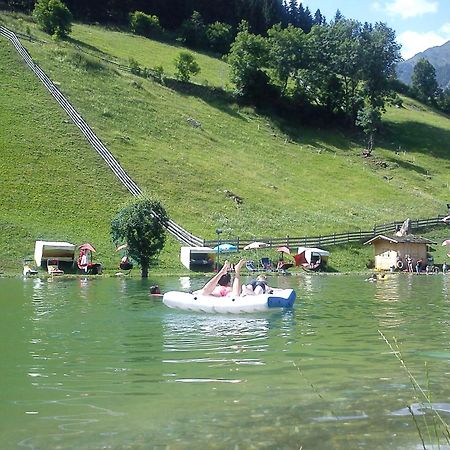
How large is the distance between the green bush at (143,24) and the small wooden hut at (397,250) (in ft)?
309

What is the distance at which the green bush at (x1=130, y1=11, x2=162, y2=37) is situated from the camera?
13750 centimetres

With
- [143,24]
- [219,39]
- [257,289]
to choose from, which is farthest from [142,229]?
Result: [143,24]

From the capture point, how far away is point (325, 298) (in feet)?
98.7

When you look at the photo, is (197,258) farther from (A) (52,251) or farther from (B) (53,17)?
(B) (53,17)

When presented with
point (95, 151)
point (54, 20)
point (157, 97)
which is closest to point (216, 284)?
point (95, 151)

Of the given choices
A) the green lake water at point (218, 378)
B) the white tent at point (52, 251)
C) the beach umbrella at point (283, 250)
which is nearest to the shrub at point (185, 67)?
the beach umbrella at point (283, 250)

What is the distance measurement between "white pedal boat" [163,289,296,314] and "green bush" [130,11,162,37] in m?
122

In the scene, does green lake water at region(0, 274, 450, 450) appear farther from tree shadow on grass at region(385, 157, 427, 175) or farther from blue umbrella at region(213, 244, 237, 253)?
tree shadow on grass at region(385, 157, 427, 175)

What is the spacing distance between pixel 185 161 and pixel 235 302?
51.8 m

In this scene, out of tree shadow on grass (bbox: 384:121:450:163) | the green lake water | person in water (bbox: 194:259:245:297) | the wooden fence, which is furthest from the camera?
tree shadow on grass (bbox: 384:121:450:163)

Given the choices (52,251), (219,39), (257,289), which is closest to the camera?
(257,289)

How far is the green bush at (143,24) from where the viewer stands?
451ft

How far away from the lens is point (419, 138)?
339ft

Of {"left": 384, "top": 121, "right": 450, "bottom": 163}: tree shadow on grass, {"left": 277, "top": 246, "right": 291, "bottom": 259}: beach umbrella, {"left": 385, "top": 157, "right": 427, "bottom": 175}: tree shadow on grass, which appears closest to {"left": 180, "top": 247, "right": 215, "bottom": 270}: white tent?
{"left": 277, "top": 246, "right": 291, "bottom": 259}: beach umbrella
